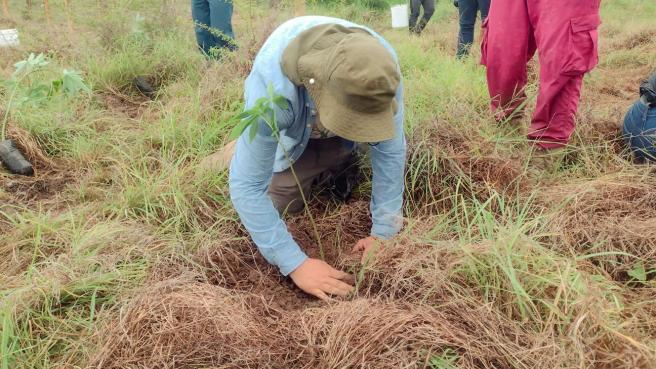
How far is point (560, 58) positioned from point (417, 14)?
4.14m

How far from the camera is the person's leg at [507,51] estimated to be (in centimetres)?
221

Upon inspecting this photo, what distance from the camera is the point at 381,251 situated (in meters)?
1.62

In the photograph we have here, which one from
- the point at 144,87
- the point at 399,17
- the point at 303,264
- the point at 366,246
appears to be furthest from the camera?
the point at 399,17

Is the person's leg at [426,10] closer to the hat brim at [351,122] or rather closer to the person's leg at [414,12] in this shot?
the person's leg at [414,12]

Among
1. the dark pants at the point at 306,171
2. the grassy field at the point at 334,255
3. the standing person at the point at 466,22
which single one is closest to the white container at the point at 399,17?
the standing person at the point at 466,22

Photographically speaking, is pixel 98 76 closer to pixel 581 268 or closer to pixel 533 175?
pixel 533 175

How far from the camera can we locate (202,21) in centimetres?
386

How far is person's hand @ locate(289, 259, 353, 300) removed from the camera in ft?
5.15

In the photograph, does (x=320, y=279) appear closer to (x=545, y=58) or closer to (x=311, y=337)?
(x=311, y=337)

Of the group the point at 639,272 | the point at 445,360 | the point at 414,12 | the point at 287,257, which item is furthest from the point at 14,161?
the point at 414,12

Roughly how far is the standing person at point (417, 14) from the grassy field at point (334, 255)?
291 cm

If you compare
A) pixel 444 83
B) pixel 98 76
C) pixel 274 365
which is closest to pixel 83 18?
pixel 98 76

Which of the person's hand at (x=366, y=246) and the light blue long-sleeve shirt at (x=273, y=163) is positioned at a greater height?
the light blue long-sleeve shirt at (x=273, y=163)

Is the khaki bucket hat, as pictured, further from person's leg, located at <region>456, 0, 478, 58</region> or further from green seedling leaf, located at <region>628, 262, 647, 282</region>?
person's leg, located at <region>456, 0, 478, 58</region>
